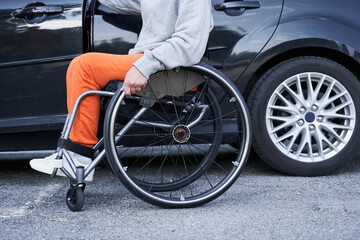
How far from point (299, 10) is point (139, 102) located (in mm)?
1326

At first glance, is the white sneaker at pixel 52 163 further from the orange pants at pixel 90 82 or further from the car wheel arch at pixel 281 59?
the car wheel arch at pixel 281 59

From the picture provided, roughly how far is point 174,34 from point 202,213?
98 centimetres

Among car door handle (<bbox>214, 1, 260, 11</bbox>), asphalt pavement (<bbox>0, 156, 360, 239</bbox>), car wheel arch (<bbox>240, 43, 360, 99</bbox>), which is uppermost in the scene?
car door handle (<bbox>214, 1, 260, 11</bbox>)

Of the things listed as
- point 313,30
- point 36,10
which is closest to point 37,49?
point 36,10

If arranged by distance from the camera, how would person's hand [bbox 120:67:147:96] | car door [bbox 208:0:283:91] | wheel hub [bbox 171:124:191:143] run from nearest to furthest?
person's hand [bbox 120:67:147:96], wheel hub [bbox 171:124:191:143], car door [bbox 208:0:283:91]

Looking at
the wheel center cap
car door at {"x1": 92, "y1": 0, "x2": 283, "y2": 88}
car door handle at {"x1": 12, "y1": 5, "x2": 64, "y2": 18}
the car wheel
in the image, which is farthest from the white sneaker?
the wheel center cap

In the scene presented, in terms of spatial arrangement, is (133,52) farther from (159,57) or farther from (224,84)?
(224,84)

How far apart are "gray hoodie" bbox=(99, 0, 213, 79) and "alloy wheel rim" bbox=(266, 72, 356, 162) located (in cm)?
94

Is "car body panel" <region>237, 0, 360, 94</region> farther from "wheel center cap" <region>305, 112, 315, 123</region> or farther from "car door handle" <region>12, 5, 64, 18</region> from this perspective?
"car door handle" <region>12, 5, 64, 18</region>

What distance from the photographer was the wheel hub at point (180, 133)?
323cm

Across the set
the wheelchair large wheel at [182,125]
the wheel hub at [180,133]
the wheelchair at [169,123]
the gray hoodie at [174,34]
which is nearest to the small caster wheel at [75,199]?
the wheelchair at [169,123]

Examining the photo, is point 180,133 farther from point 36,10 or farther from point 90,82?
point 36,10

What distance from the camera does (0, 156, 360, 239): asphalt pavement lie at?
281cm

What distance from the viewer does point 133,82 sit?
2982 mm
